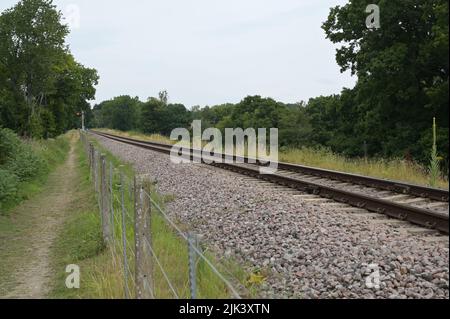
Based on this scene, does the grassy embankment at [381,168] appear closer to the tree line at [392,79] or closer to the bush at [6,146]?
the tree line at [392,79]

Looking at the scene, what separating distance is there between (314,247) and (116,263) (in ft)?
9.19

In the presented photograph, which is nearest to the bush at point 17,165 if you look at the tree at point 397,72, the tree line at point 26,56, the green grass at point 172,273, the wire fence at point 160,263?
the green grass at point 172,273

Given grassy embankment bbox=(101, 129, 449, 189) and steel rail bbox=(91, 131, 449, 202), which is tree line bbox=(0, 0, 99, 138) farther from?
steel rail bbox=(91, 131, 449, 202)

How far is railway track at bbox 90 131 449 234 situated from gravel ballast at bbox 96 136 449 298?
429 mm

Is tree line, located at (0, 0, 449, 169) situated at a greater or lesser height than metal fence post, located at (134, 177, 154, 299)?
greater

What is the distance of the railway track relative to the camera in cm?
723

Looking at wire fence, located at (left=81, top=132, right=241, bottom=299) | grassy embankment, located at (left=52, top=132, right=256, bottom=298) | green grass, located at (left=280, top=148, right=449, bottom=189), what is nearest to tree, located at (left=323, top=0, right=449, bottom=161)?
green grass, located at (left=280, top=148, right=449, bottom=189)

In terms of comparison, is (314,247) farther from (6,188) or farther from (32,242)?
(6,188)

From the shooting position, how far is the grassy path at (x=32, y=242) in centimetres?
744

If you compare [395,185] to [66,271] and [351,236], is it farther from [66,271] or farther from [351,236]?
[66,271]

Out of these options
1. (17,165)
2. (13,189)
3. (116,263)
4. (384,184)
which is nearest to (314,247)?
(116,263)

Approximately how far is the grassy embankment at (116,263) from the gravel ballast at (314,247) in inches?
19.5

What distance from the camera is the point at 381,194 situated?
10.5m
